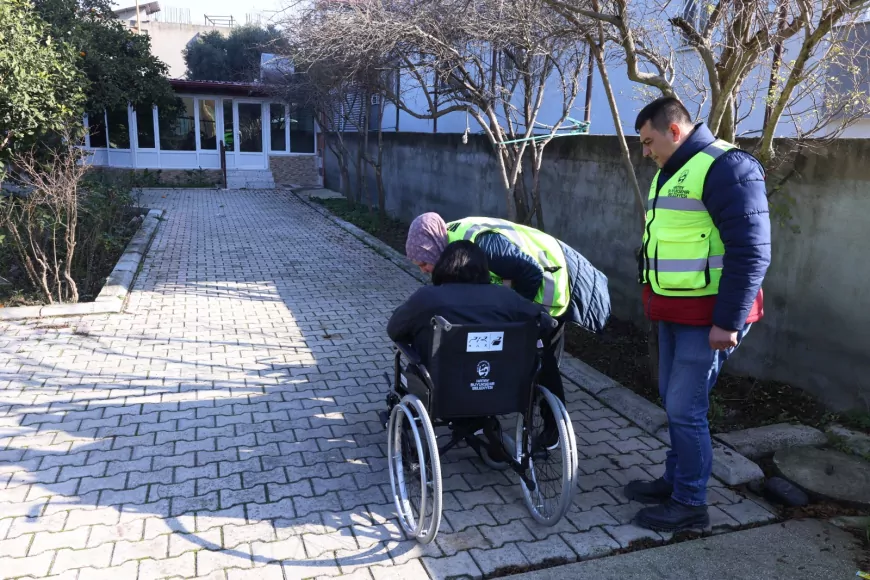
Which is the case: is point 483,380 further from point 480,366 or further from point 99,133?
point 99,133

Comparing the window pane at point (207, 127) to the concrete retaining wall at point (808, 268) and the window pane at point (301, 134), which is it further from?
the concrete retaining wall at point (808, 268)

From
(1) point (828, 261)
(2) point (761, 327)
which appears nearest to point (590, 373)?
(2) point (761, 327)

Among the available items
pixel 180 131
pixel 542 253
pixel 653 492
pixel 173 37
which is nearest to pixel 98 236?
pixel 542 253

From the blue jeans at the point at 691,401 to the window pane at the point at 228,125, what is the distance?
1904cm

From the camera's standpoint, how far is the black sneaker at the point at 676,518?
3104mm

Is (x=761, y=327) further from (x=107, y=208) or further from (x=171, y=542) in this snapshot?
(x=107, y=208)

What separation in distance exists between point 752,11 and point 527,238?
1.76m

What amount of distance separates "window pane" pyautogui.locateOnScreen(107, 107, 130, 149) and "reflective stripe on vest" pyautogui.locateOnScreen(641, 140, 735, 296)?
19.4 meters

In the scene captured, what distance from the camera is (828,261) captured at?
4230 mm

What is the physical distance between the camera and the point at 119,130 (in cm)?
1928

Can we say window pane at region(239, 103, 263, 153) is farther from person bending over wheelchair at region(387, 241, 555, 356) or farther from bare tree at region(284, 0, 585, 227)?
person bending over wheelchair at region(387, 241, 555, 356)

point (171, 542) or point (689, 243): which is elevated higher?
point (689, 243)

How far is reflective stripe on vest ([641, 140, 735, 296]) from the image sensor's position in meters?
2.82

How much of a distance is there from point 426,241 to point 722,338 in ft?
4.68
